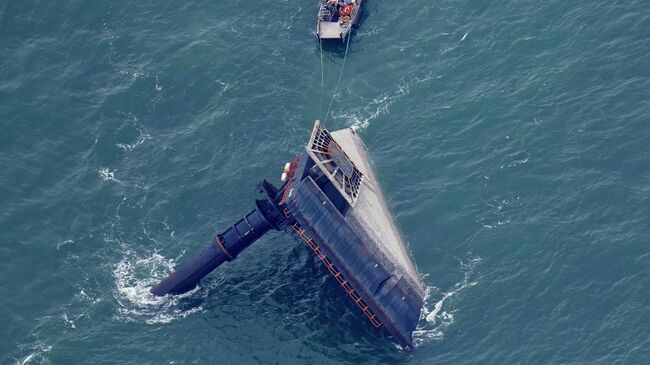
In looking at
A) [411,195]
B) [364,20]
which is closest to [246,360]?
[411,195]

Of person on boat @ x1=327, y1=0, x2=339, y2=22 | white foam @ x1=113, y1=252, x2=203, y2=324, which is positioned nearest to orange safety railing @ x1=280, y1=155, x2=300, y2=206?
white foam @ x1=113, y1=252, x2=203, y2=324

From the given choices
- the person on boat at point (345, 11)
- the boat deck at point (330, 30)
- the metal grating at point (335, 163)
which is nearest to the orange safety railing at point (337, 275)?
the metal grating at point (335, 163)

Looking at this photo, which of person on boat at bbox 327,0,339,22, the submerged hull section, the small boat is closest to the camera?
the submerged hull section

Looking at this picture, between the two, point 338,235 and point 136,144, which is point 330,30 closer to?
point 136,144

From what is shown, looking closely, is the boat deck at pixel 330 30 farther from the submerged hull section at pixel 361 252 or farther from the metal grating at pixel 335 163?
the submerged hull section at pixel 361 252

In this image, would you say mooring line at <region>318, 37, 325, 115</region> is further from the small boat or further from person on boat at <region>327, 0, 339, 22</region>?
person on boat at <region>327, 0, 339, 22</region>

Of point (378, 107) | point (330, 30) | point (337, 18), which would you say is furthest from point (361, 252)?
point (337, 18)
